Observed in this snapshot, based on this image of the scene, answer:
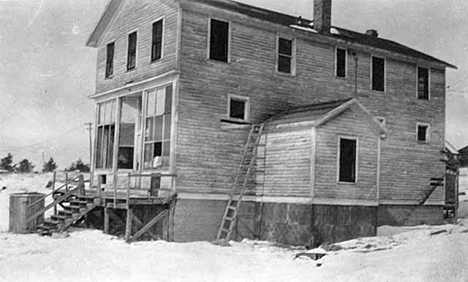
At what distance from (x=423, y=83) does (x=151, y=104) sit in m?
12.1

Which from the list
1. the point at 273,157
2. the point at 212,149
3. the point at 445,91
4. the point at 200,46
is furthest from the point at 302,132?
the point at 445,91

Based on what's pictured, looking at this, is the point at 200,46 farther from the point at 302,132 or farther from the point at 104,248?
the point at 104,248

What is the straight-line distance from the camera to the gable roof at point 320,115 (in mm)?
17938

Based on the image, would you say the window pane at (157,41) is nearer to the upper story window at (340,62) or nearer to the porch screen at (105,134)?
the porch screen at (105,134)

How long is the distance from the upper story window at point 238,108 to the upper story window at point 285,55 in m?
2.00

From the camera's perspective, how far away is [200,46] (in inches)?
753

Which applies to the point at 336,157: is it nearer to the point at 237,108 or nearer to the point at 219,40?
the point at 237,108

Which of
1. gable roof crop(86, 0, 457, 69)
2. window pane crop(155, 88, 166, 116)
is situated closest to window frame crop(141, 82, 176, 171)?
window pane crop(155, 88, 166, 116)

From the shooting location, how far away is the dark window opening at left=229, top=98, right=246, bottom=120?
65.5 ft

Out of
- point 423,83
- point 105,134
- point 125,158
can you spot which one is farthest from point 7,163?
point 423,83

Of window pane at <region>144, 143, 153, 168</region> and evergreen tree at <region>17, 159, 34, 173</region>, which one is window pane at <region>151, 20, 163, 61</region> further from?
evergreen tree at <region>17, 159, 34, 173</region>

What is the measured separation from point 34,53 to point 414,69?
15728 mm

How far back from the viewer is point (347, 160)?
18531 millimetres

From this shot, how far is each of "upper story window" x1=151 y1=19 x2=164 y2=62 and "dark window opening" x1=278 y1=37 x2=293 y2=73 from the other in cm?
429
